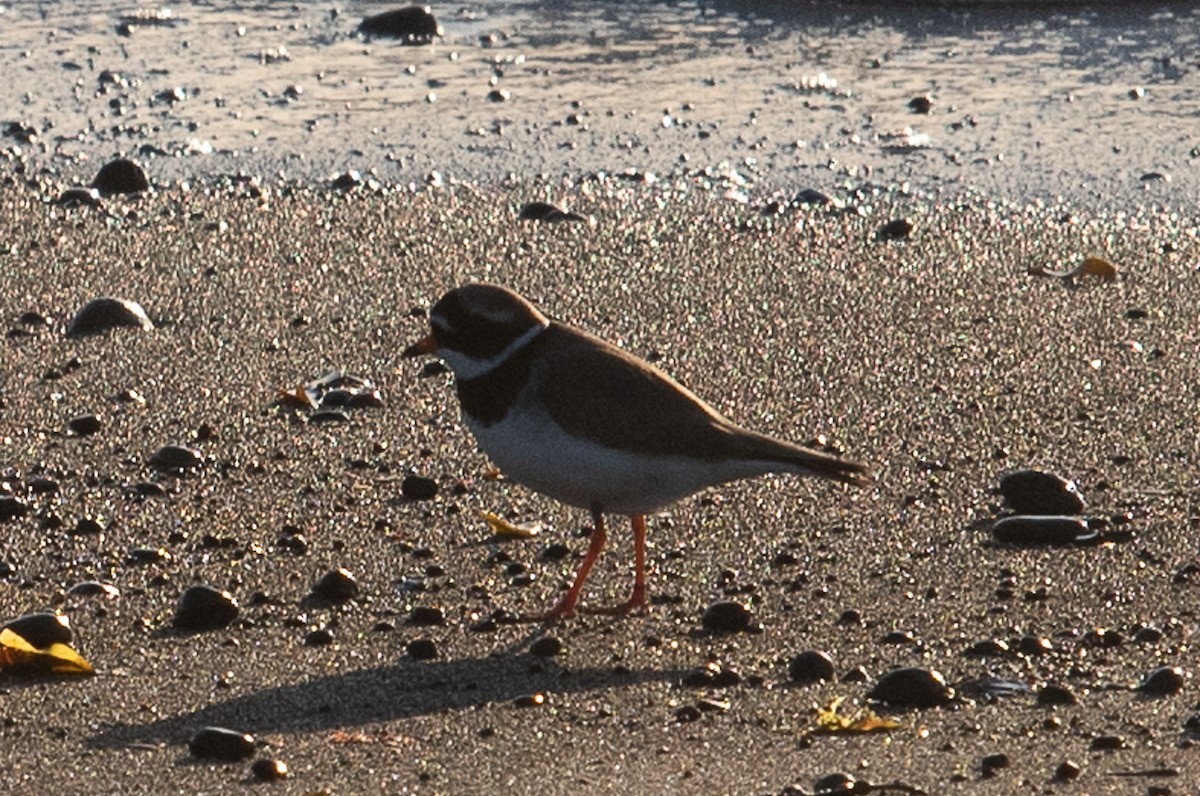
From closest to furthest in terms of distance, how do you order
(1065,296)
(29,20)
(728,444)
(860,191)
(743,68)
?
(728,444), (1065,296), (860,191), (743,68), (29,20)

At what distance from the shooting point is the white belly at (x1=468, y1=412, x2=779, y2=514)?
15.8 ft

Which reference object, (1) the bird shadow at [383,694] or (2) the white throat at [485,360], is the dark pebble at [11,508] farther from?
(1) the bird shadow at [383,694]

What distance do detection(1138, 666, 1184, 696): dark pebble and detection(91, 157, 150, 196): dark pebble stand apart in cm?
532

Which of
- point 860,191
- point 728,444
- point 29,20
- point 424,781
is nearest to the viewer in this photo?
point 424,781

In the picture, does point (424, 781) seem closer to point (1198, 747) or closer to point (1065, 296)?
point (1198, 747)

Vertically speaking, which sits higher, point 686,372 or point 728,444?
point 728,444

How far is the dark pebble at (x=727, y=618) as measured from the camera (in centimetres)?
475

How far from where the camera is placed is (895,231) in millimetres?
8078

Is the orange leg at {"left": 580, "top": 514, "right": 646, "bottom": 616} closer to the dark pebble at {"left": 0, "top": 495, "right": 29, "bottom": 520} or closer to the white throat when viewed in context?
the white throat

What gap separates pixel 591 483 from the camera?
484cm

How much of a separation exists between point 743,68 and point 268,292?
3716 mm

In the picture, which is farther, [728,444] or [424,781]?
[728,444]

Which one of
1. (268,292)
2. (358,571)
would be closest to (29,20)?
(268,292)

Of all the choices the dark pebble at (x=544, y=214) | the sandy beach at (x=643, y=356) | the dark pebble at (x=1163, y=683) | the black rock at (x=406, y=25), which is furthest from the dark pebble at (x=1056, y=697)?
the black rock at (x=406, y=25)
